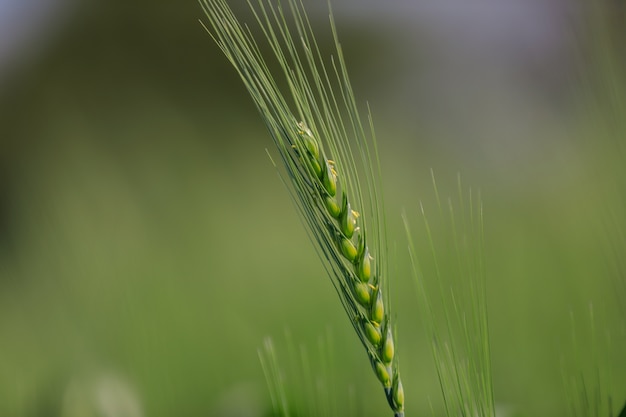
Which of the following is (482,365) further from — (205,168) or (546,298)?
(205,168)

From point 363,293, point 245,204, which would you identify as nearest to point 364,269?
point 363,293

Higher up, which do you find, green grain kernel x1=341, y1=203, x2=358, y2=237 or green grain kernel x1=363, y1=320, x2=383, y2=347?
green grain kernel x1=341, y1=203, x2=358, y2=237

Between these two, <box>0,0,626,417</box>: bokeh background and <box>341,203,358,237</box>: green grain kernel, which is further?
<box>0,0,626,417</box>: bokeh background

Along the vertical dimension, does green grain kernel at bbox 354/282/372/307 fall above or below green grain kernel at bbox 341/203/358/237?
below

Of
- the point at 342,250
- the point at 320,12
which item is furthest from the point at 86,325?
the point at 320,12

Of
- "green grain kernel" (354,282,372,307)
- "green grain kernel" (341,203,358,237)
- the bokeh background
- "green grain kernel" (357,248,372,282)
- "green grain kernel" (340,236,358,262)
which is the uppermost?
"green grain kernel" (341,203,358,237)

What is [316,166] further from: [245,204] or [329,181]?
[245,204]
